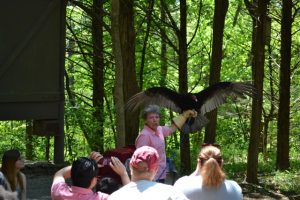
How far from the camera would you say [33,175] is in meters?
9.99

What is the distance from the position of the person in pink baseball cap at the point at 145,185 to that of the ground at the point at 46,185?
5244mm

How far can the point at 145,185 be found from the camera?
3.58 m

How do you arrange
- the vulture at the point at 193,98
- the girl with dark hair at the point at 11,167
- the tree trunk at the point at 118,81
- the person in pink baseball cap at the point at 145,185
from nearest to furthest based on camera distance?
the person in pink baseball cap at the point at 145,185 → the girl with dark hair at the point at 11,167 → the vulture at the point at 193,98 → the tree trunk at the point at 118,81

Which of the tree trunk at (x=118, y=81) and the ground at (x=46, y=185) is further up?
the tree trunk at (x=118, y=81)

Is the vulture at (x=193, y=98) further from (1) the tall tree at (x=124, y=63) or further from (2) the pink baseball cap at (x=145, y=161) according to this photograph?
(2) the pink baseball cap at (x=145, y=161)

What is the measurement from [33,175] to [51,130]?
2.81ft

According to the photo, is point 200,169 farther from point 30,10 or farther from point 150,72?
point 150,72

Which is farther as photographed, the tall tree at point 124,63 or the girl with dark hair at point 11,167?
the tall tree at point 124,63

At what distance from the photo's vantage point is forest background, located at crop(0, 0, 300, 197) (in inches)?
392

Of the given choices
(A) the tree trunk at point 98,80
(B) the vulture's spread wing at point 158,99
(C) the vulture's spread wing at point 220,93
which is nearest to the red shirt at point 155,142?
(B) the vulture's spread wing at point 158,99

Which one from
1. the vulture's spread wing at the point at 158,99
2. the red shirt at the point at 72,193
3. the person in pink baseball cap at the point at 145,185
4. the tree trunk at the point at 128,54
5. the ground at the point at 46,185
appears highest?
the tree trunk at the point at 128,54

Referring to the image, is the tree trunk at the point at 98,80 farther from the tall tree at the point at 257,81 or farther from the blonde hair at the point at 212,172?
the blonde hair at the point at 212,172

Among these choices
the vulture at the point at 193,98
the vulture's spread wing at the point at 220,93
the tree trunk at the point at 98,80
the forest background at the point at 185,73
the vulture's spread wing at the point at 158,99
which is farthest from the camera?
the tree trunk at the point at 98,80

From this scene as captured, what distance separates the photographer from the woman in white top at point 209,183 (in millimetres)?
4012
